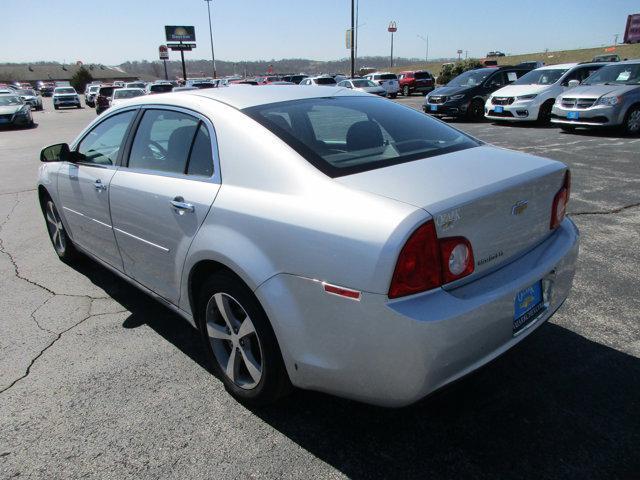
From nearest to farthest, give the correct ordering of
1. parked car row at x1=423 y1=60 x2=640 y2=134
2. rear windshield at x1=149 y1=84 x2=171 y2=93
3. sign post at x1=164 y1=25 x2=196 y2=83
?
parked car row at x1=423 y1=60 x2=640 y2=134 < rear windshield at x1=149 y1=84 x2=171 y2=93 < sign post at x1=164 y1=25 x2=196 y2=83

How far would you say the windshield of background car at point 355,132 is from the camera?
7.78 feet

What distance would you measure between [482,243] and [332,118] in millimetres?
1323

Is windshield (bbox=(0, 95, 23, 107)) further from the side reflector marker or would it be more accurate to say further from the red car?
the side reflector marker

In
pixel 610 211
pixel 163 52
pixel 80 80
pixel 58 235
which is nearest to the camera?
pixel 58 235

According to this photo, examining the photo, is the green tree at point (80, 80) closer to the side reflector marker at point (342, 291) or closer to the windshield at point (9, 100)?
the windshield at point (9, 100)

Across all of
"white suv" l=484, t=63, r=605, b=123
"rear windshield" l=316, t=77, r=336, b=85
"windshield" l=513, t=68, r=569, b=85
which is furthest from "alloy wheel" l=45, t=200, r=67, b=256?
"rear windshield" l=316, t=77, r=336, b=85

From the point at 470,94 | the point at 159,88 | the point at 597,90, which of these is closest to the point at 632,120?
the point at 597,90

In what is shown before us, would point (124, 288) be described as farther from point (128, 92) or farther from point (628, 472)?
point (128, 92)

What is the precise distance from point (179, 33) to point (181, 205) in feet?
240

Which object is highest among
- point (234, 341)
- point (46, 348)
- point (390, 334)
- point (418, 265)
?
point (418, 265)

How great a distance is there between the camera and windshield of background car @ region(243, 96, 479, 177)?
93.4 inches

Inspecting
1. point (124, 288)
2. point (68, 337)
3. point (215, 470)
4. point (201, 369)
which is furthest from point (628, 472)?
point (124, 288)

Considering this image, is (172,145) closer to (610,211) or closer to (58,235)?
(58,235)

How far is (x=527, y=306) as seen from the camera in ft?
7.40
